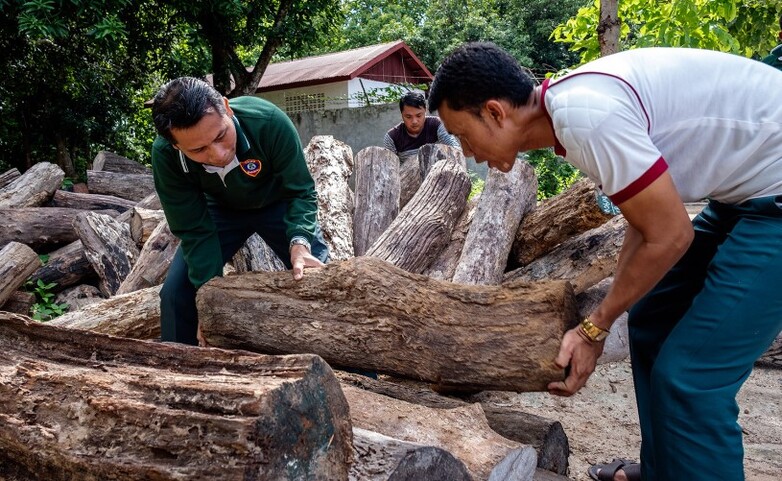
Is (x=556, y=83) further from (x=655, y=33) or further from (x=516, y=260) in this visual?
(x=655, y=33)

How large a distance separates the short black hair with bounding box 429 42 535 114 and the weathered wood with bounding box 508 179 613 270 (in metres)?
2.10

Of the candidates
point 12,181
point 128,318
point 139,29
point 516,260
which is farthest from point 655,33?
point 139,29

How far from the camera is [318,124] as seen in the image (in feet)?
43.1

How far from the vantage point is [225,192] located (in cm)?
335

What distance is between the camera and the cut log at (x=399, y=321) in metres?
2.46

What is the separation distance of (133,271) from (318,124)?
→ 8221mm

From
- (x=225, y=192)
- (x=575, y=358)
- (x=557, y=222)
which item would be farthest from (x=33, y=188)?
(x=575, y=358)

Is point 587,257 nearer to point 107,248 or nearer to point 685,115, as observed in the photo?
point 685,115

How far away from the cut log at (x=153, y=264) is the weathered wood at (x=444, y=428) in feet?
10.4

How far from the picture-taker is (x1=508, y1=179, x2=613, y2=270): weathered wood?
396 centimetres

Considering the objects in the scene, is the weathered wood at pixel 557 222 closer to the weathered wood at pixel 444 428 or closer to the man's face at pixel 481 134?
the weathered wood at pixel 444 428

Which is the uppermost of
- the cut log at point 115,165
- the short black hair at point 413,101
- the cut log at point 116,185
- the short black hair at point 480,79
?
the short black hair at point 480,79

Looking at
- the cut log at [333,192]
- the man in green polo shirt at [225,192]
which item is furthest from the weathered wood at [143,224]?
the man in green polo shirt at [225,192]

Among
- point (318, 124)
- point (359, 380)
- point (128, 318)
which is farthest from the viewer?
point (318, 124)
